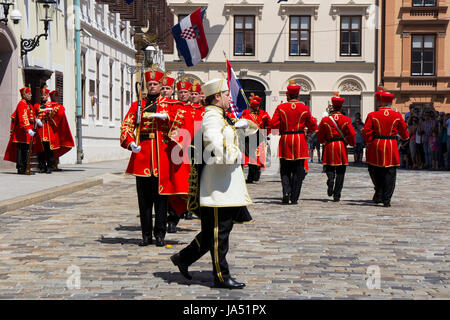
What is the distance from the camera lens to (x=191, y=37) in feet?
107

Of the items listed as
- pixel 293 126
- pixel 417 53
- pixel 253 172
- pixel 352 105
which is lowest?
pixel 253 172

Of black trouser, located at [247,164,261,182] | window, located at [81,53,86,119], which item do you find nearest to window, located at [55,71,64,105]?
window, located at [81,53,86,119]

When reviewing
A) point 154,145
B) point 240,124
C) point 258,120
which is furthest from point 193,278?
point 258,120

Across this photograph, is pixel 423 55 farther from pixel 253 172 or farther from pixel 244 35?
Answer: pixel 253 172

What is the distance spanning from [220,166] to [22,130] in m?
13.1

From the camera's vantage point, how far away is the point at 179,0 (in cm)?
4622

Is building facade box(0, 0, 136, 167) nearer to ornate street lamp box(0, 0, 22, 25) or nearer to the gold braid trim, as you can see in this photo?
ornate street lamp box(0, 0, 22, 25)

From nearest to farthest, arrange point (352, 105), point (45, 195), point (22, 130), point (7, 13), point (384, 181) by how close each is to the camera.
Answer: point (384, 181), point (45, 195), point (22, 130), point (7, 13), point (352, 105)

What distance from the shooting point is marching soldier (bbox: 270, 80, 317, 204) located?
14.1m

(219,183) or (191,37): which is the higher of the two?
(191,37)

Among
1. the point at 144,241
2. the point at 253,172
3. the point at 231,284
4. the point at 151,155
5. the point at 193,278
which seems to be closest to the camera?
the point at 231,284

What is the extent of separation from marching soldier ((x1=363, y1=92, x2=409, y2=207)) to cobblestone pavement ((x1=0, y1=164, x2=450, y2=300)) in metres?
0.38
